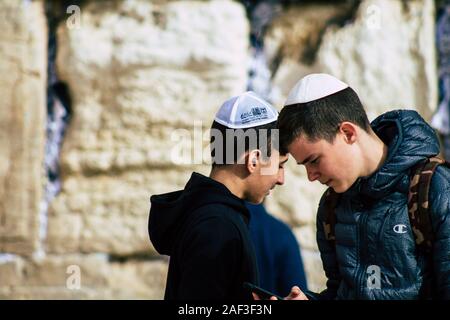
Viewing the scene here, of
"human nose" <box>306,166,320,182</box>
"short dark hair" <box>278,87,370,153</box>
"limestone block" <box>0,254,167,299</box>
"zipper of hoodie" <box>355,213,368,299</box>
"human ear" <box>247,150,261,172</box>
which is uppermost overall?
"short dark hair" <box>278,87,370,153</box>

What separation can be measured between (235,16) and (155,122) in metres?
0.69

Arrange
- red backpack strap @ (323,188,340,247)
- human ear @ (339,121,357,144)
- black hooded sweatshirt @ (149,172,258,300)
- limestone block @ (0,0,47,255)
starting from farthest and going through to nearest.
Answer: limestone block @ (0,0,47,255)
red backpack strap @ (323,188,340,247)
human ear @ (339,121,357,144)
black hooded sweatshirt @ (149,172,258,300)

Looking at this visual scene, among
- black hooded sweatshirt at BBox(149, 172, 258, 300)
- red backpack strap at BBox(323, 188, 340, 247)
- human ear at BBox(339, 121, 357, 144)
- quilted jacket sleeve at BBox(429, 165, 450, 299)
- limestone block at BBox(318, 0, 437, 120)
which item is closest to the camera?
quilted jacket sleeve at BBox(429, 165, 450, 299)

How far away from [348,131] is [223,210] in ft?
1.38

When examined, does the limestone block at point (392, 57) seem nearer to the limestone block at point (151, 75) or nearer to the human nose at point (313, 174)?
the limestone block at point (151, 75)

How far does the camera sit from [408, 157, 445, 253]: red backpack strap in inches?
89.2

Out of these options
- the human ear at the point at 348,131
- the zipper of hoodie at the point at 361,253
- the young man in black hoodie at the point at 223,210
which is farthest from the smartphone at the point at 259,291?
the human ear at the point at 348,131

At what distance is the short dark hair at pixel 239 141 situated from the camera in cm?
263

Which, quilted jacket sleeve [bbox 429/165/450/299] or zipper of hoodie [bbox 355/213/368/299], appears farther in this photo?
zipper of hoodie [bbox 355/213/368/299]

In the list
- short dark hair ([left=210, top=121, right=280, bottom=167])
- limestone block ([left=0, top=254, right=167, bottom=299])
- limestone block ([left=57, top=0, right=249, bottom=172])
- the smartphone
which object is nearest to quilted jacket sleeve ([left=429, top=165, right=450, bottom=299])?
the smartphone

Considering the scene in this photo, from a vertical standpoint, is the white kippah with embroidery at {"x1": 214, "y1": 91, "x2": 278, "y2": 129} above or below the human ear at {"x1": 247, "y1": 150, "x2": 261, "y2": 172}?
above

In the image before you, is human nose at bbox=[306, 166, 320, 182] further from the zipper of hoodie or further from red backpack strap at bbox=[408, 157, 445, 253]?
red backpack strap at bbox=[408, 157, 445, 253]

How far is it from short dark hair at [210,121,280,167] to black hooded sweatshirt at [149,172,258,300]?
4.3 inches
